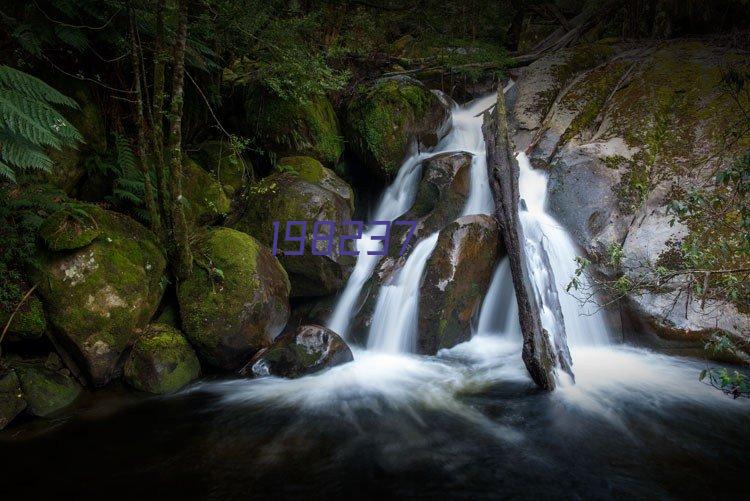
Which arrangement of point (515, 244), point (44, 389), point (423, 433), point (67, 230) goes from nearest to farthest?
point (423, 433) < point (44, 389) < point (67, 230) < point (515, 244)

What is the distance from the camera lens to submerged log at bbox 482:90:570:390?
462 centimetres

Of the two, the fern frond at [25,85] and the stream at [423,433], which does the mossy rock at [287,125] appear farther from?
the fern frond at [25,85]

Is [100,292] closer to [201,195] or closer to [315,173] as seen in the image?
[201,195]

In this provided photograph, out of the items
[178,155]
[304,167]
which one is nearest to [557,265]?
[304,167]

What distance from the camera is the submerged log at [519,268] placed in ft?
15.1

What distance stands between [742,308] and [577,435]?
3.25 meters

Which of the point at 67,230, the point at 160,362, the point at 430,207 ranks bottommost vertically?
A: the point at 160,362

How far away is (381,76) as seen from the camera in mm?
9398

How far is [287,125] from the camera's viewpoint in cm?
757

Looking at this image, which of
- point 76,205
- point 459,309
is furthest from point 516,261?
point 76,205

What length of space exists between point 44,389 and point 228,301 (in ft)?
6.49

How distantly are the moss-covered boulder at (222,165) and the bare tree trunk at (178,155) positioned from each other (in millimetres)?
1954

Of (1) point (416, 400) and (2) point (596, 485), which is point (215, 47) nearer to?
(1) point (416, 400)

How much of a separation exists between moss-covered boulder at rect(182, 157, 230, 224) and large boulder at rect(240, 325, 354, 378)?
2.42 meters
